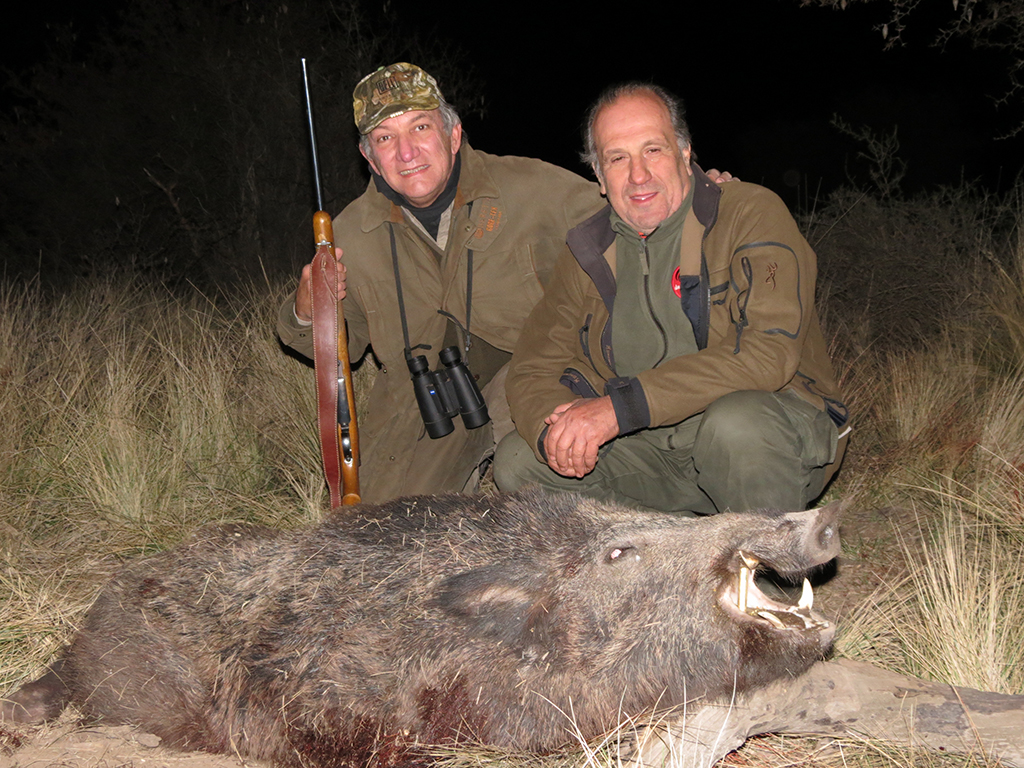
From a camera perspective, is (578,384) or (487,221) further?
(487,221)

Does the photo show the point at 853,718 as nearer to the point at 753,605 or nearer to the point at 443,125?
the point at 753,605

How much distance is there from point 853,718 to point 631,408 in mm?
1158

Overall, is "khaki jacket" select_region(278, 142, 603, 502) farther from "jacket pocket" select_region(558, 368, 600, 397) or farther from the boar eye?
the boar eye

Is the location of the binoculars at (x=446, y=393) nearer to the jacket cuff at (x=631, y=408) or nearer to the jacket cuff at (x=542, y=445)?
the jacket cuff at (x=542, y=445)

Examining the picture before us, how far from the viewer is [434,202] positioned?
13.0ft

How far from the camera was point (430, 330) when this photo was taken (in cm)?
405

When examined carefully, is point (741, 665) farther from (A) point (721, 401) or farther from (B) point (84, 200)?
(B) point (84, 200)

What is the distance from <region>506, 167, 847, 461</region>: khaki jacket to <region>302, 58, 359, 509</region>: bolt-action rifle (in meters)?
0.75

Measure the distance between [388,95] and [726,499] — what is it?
7.29ft

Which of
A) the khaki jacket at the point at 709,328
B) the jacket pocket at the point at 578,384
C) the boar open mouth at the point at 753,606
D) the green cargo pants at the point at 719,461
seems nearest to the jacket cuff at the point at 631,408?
the khaki jacket at the point at 709,328

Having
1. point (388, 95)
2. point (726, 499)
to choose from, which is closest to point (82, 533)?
point (388, 95)

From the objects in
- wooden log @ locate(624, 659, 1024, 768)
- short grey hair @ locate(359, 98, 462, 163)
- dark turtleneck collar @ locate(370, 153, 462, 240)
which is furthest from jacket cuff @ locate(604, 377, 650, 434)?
short grey hair @ locate(359, 98, 462, 163)

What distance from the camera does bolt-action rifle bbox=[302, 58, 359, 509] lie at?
11.7 ft

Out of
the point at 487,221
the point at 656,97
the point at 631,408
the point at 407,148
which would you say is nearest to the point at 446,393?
the point at 487,221
